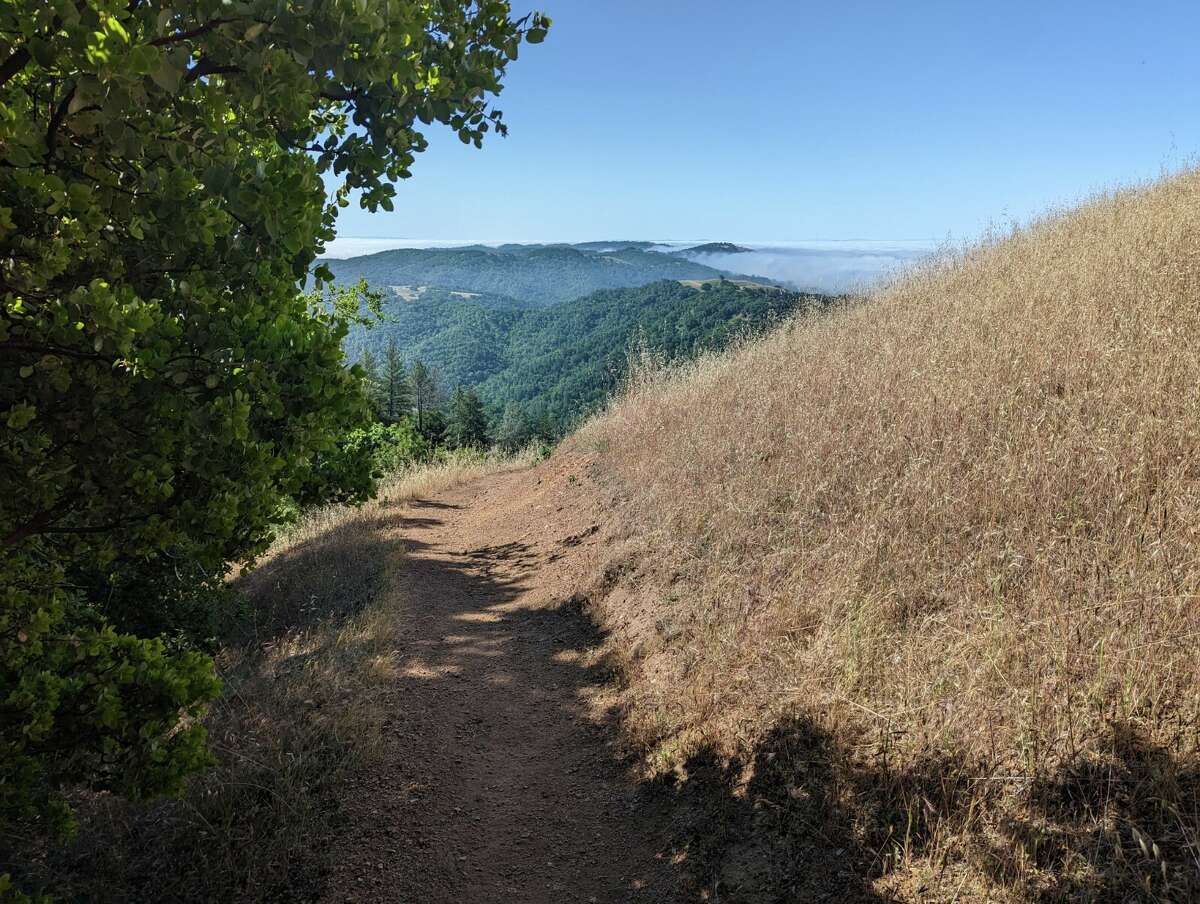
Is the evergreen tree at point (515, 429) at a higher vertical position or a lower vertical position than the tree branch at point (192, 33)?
lower

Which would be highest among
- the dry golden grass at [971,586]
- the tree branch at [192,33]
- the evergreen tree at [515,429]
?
the tree branch at [192,33]

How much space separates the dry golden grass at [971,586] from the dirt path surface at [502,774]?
58cm

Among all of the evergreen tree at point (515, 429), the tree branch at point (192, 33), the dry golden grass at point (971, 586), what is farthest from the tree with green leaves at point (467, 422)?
the tree branch at point (192, 33)

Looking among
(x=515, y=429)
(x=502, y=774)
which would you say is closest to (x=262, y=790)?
(x=502, y=774)

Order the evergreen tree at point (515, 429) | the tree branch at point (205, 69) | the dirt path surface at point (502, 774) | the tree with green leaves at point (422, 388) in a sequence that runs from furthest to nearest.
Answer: the tree with green leaves at point (422, 388) → the evergreen tree at point (515, 429) → the dirt path surface at point (502, 774) → the tree branch at point (205, 69)

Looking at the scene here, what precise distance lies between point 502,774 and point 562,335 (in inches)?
5241

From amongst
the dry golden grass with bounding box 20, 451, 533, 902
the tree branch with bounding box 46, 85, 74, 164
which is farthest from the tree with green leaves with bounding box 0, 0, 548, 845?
the dry golden grass with bounding box 20, 451, 533, 902

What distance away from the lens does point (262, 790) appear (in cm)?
416

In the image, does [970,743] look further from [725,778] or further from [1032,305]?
[1032,305]

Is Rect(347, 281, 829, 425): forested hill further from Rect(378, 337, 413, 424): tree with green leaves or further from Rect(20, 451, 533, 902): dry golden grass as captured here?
Rect(20, 451, 533, 902): dry golden grass

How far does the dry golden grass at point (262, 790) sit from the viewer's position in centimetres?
363

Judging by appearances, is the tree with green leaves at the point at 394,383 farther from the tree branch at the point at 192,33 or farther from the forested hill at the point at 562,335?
the tree branch at the point at 192,33

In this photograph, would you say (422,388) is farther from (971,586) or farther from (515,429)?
(971,586)

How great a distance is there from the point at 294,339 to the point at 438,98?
5.03 feet
